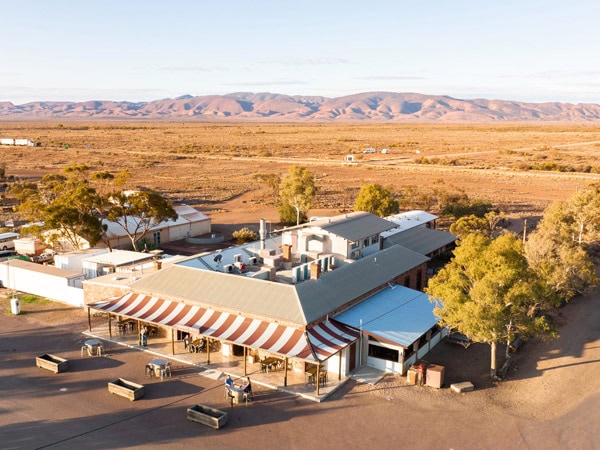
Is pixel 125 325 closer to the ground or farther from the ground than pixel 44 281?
closer to the ground

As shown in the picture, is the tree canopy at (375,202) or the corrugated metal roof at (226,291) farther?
the tree canopy at (375,202)

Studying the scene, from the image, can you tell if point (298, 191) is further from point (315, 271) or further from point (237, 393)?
point (237, 393)

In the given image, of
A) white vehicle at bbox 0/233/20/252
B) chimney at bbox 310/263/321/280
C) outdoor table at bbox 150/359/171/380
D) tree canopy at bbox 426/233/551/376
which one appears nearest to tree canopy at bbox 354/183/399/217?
chimney at bbox 310/263/321/280

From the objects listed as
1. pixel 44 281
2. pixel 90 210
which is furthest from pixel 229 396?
pixel 90 210

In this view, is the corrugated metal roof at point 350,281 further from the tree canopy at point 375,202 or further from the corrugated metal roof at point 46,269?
the tree canopy at point 375,202

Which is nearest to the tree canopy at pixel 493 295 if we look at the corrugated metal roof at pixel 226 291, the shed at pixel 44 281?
the corrugated metal roof at pixel 226 291
